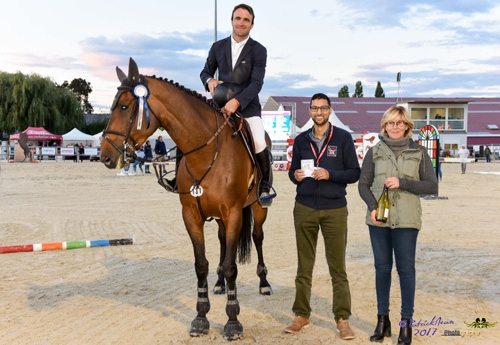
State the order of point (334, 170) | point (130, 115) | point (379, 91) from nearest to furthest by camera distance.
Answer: point (130, 115)
point (334, 170)
point (379, 91)

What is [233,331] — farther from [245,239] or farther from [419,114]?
[419,114]

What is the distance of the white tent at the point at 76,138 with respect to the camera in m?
51.1

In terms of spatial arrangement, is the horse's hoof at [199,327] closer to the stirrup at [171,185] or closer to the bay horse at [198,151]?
the bay horse at [198,151]

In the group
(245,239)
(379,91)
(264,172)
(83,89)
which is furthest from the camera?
(83,89)

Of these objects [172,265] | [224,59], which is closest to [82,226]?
[172,265]

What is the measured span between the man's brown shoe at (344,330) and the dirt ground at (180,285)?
0.06m

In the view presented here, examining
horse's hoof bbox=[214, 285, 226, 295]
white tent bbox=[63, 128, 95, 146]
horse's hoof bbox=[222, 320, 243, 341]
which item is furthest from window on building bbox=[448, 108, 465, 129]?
horse's hoof bbox=[222, 320, 243, 341]

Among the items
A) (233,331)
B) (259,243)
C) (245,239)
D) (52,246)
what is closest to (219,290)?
(245,239)

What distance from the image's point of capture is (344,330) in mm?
4879

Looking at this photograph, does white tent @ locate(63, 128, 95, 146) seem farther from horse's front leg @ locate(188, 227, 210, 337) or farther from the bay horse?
horse's front leg @ locate(188, 227, 210, 337)

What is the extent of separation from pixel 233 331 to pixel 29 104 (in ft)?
186

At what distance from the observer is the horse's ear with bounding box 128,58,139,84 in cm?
461

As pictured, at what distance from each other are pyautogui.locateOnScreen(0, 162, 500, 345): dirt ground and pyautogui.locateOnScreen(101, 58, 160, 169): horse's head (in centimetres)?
185

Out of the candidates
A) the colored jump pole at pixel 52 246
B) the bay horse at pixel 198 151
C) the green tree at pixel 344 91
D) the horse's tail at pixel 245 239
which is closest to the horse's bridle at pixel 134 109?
the bay horse at pixel 198 151
